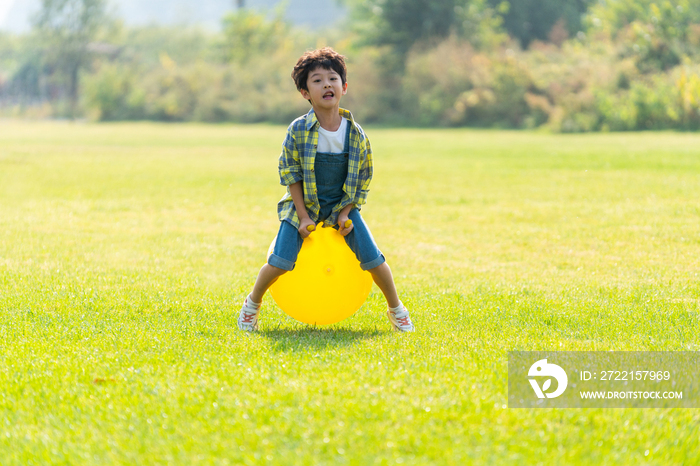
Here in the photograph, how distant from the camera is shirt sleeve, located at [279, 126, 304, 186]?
179 inches

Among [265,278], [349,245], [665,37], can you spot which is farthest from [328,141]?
[665,37]

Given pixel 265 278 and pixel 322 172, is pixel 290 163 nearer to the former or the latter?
pixel 322 172

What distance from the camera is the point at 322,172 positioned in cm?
462

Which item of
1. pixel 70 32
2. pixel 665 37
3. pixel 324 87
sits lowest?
pixel 324 87

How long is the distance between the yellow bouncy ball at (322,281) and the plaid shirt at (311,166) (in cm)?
16

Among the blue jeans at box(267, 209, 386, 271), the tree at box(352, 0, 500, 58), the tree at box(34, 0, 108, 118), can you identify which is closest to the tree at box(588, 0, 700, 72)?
the tree at box(352, 0, 500, 58)

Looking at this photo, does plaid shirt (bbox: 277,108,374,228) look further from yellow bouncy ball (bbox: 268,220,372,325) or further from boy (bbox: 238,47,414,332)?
yellow bouncy ball (bbox: 268,220,372,325)

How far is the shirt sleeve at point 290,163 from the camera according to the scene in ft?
14.9

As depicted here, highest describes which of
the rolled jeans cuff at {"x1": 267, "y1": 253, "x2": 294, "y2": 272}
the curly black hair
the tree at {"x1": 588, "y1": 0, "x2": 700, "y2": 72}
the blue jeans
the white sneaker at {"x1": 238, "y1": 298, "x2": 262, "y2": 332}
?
the tree at {"x1": 588, "y1": 0, "x2": 700, "y2": 72}

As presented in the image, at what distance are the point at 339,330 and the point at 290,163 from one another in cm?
113

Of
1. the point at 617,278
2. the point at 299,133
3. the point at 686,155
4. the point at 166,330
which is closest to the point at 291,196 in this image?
the point at 299,133

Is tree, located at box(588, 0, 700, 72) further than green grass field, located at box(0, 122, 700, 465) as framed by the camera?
Yes

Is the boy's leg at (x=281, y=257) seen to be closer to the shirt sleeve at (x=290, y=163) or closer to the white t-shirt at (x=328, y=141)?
the shirt sleeve at (x=290, y=163)

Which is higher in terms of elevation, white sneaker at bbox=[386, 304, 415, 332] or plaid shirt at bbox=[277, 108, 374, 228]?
plaid shirt at bbox=[277, 108, 374, 228]
